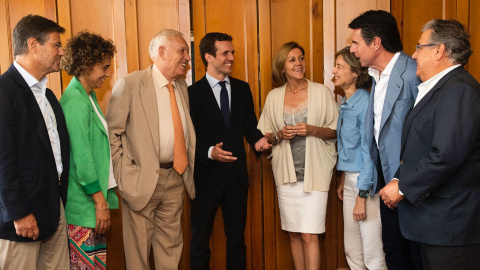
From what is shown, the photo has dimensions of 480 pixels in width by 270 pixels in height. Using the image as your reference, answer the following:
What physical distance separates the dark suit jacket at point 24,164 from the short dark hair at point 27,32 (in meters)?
0.14

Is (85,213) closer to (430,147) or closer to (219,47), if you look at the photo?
(219,47)

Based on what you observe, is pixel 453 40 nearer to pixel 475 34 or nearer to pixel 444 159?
pixel 444 159

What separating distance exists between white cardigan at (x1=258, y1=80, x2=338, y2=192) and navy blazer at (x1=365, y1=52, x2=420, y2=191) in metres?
0.72

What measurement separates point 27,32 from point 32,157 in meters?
0.63

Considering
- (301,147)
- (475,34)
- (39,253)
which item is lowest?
(39,253)

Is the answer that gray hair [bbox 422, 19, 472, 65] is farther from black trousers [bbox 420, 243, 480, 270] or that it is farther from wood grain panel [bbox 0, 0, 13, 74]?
wood grain panel [bbox 0, 0, 13, 74]

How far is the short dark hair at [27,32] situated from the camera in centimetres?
228

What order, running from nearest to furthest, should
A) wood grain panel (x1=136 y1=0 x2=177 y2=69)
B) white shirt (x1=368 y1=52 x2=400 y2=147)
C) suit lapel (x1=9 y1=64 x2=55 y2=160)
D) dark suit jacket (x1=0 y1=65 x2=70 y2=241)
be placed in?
dark suit jacket (x1=0 y1=65 x2=70 y2=241)
suit lapel (x1=9 y1=64 x2=55 y2=160)
white shirt (x1=368 y1=52 x2=400 y2=147)
wood grain panel (x1=136 y1=0 x2=177 y2=69)

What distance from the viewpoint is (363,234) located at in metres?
2.99

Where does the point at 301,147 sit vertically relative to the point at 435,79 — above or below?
below

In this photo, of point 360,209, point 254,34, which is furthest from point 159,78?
point 360,209

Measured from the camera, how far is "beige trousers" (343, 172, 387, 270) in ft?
9.68

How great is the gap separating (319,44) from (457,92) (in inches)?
70.4

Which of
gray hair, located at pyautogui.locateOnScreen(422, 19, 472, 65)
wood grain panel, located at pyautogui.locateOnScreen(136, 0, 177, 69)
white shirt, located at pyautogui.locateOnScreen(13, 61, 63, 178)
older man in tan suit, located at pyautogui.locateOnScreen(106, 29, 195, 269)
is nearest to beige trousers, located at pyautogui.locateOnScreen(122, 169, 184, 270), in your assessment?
older man in tan suit, located at pyautogui.locateOnScreen(106, 29, 195, 269)
